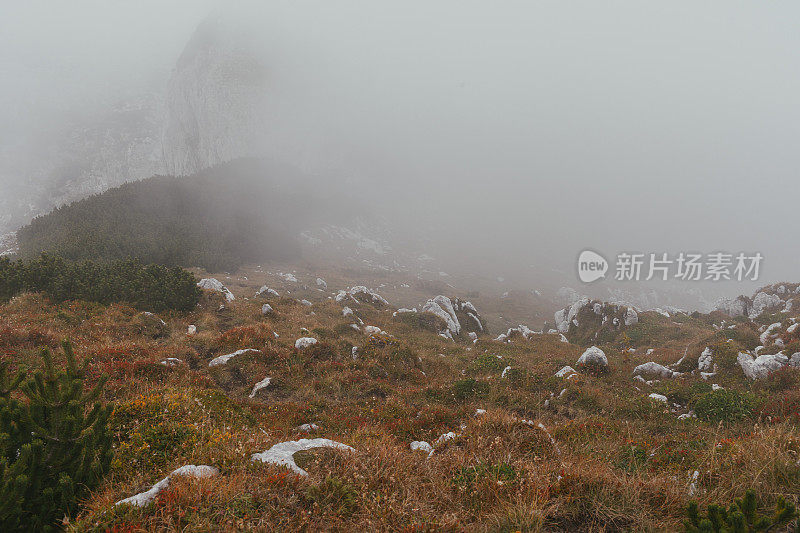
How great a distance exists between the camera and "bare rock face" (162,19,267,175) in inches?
3681

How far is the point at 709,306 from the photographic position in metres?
70.0

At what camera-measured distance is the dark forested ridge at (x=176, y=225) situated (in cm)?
3225

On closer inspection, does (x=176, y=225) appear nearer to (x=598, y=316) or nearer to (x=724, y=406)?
(x=598, y=316)

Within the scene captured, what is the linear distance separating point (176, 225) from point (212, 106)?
7189 centimetres

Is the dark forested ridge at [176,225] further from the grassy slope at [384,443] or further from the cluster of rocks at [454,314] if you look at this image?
the cluster of rocks at [454,314]

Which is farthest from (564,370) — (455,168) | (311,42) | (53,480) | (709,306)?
(311,42)

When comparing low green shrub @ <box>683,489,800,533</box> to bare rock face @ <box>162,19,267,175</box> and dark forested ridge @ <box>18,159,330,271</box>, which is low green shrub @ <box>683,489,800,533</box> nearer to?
dark forested ridge @ <box>18,159,330,271</box>

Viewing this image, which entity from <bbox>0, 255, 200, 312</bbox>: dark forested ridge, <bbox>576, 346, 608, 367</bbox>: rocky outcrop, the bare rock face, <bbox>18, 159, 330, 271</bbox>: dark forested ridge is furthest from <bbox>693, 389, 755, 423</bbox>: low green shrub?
the bare rock face

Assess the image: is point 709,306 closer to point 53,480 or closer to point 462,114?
point 53,480

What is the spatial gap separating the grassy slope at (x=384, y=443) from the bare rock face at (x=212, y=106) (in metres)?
93.6

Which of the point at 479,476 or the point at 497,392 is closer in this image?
the point at 479,476

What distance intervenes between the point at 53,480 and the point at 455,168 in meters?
157
